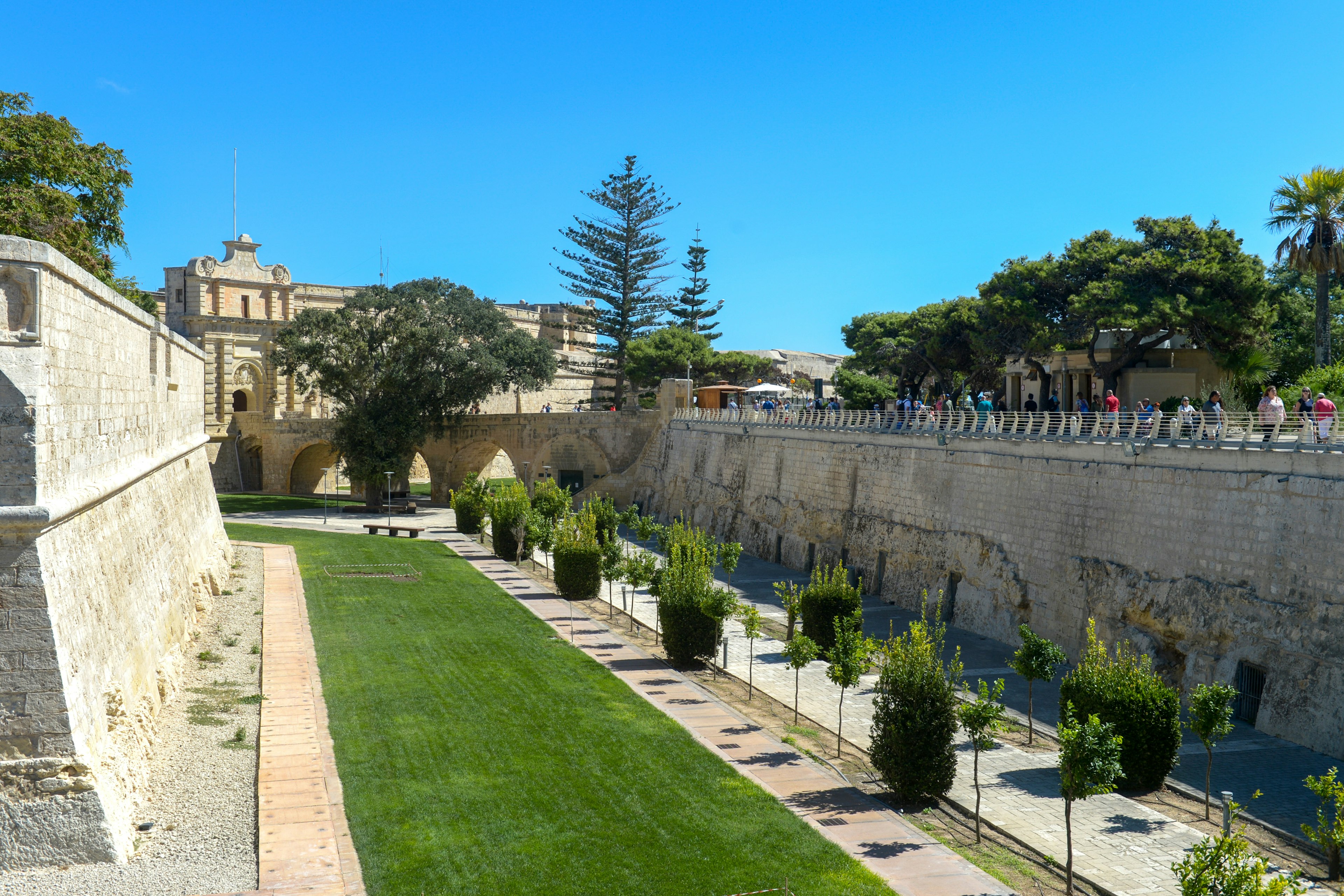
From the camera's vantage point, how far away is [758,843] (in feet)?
34.4

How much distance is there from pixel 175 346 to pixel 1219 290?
26080 mm

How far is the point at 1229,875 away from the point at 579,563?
61.1 feet

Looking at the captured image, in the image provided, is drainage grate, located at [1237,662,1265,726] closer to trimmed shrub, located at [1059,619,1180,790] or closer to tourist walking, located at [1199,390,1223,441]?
Answer: trimmed shrub, located at [1059,619,1180,790]

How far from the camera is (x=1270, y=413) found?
53.7ft

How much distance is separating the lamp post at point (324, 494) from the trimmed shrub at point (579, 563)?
Result: 17.1 meters

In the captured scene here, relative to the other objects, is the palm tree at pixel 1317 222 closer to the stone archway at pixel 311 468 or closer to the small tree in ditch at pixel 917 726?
the small tree in ditch at pixel 917 726

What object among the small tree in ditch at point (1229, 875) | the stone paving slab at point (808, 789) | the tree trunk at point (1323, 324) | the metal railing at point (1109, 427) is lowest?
the stone paving slab at point (808, 789)

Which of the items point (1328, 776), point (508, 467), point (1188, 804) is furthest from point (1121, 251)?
point (508, 467)

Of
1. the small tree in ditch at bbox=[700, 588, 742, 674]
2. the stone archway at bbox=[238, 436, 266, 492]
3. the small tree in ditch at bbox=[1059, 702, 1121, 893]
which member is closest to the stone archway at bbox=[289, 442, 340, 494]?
the stone archway at bbox=[238, 436, 266, 492]

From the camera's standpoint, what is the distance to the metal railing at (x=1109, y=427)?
51.3 feet

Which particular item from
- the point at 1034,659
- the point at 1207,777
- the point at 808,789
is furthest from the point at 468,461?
the point at 1207,777

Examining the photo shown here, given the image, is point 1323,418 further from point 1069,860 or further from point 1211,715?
point 1069,860

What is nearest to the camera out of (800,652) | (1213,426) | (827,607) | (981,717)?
(981,717)

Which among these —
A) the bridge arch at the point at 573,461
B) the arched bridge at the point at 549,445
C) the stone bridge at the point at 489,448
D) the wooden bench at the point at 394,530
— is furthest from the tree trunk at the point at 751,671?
the bridge arch at the point at 573,461
